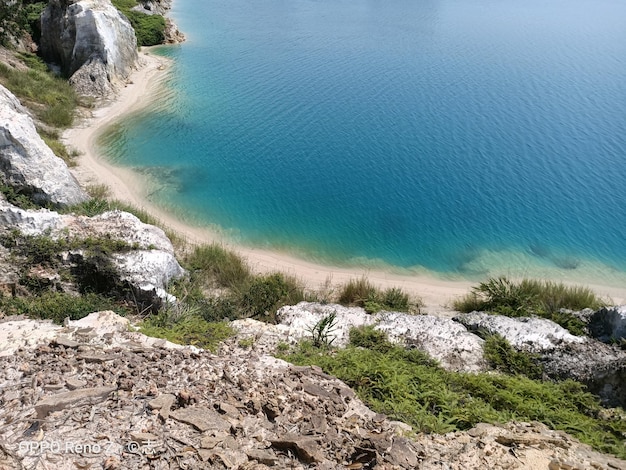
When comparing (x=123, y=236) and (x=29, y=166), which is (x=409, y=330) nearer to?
(x=123, y=236)

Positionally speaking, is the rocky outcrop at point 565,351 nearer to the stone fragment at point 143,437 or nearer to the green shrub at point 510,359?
the green shrub at point 510,359

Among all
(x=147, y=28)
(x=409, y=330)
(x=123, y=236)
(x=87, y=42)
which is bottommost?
(x=409, y=330)

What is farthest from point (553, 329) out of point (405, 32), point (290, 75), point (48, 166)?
point (405, 32)

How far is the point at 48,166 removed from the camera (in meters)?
17.8

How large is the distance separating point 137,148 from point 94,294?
17.2 meters

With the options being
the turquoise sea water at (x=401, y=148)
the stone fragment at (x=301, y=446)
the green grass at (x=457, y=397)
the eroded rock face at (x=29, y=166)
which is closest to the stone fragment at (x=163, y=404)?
the stone fragment at (x=301, y=446)

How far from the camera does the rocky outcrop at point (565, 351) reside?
1168 cm

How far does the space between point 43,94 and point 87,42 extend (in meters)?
6.10

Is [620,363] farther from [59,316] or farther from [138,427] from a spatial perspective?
[59,316]

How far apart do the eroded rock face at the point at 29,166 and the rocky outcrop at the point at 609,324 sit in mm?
18291

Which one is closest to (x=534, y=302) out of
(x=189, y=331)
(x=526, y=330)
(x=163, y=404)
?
(x=526, y=330)

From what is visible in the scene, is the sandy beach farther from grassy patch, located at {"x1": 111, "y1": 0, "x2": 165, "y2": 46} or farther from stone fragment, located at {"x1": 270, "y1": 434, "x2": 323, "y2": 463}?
grassy patch, located at {"x1": 111, "y1": 0, "x2": 165, "y2": 46}

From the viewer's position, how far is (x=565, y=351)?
508 inches

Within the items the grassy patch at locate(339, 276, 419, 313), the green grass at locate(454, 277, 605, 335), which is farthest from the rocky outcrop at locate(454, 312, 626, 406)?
the grassy patch at locate(339, 276, 419, 313)
